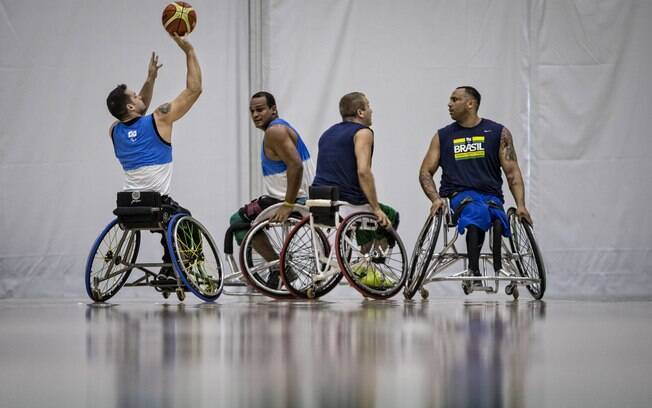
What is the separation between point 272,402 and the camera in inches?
59.3

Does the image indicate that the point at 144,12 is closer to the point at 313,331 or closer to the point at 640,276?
the point at 640,276

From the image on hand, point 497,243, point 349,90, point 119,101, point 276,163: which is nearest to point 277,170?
point 276,163

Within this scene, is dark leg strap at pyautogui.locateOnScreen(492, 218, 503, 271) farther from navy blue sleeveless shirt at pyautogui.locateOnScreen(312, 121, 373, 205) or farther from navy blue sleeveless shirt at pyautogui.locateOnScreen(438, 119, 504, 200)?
navy blue sleeveless shirt at pyautogui.locateOnScreen(312, 121, 373, 205)

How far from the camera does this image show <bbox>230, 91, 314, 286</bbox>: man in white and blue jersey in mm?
5719

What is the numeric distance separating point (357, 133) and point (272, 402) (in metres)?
4.40

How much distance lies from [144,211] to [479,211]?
1.63m

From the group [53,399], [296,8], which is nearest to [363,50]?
[296,8]

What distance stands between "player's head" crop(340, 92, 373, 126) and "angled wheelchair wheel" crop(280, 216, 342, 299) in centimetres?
66

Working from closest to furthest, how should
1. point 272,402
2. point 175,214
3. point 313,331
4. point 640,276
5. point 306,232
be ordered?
point 272,402 < point 313,331 < point 175,214 < point 306,232 < point 640,276

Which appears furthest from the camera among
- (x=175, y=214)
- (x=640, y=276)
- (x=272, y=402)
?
(x=640, y=276)

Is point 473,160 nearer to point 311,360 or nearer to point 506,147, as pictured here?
point 506,147

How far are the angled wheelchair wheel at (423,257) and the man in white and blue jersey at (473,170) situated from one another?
84mm

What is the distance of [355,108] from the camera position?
601 centimetres

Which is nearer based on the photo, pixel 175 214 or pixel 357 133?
pixel 175 214
